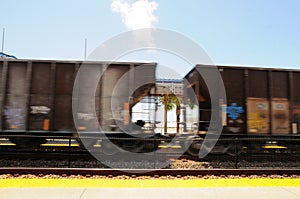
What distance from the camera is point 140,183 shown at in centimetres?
513

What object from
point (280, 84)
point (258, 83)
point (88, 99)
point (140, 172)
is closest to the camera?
point (140, 172)

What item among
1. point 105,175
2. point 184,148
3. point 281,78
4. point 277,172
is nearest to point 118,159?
point 105,175

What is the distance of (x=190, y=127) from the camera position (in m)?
9.63

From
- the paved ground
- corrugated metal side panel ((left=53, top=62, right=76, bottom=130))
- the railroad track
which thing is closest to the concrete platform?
the paved ground

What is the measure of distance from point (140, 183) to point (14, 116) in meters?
5.60

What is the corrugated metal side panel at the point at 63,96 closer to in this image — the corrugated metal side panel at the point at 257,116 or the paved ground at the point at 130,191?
the paved ground at the point at 130,191

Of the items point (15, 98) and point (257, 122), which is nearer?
point (15, 98)

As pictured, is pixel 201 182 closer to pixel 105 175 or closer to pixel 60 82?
pixel 105 175

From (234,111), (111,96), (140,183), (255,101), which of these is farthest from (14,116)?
(255,101)

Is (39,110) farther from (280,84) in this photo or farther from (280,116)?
(280,84)

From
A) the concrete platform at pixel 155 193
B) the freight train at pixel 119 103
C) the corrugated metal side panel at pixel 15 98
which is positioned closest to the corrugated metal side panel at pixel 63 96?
the freight train at pixel 119 103

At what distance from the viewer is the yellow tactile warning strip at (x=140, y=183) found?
15.9 feet

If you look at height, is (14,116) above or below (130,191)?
above

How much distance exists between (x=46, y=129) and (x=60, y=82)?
1.78m
